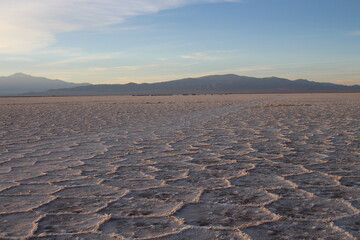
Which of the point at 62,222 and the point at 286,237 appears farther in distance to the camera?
the point at 62,222

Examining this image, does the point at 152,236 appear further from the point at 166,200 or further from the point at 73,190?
the point at 73,190

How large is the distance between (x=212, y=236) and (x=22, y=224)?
0.78m

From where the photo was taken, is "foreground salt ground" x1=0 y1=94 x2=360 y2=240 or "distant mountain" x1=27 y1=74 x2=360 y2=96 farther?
"distant mountain" x1=27 y1=74 x2=360 y2=96

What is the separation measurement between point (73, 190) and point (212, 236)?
1016mm

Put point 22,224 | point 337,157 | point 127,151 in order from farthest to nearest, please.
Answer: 1. point 127,151
2. point 337,157
3. point 22,224

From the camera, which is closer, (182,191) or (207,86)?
(182,191)

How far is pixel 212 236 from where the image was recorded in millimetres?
1609

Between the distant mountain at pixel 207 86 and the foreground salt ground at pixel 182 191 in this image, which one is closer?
the foreground salt ground at pixel 182 191

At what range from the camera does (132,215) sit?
1.88 m

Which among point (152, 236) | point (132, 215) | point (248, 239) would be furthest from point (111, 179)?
point (248, 239)

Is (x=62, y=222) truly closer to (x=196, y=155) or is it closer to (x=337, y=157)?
(x=196, y=155)

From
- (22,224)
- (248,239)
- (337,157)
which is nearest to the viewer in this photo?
(248,239)

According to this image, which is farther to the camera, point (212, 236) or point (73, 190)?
point (73, 190)

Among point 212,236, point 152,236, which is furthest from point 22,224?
point 212,236
